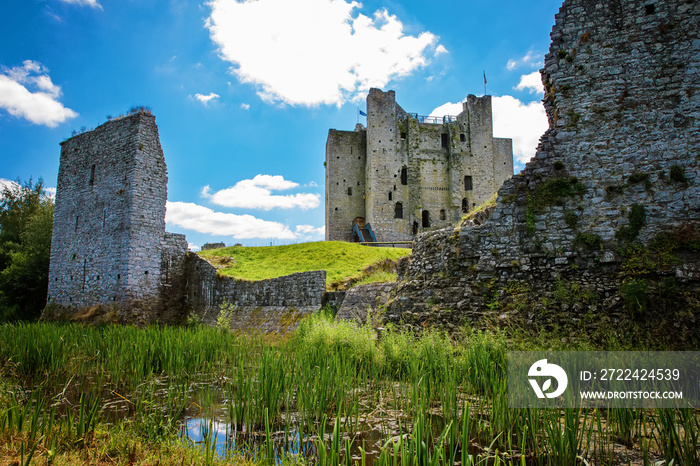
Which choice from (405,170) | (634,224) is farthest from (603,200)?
(405,170)

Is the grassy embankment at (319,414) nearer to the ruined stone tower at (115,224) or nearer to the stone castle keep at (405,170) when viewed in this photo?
the ruined stone tower at (115,224)

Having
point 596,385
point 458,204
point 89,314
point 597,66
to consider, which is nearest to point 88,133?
point 89,314

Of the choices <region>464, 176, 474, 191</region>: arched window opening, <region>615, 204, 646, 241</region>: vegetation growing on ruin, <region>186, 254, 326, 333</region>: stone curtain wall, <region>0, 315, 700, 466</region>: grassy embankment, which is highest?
<region>464, 176, 474, 191</region>: arched window opening

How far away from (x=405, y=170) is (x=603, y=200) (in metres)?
30.3

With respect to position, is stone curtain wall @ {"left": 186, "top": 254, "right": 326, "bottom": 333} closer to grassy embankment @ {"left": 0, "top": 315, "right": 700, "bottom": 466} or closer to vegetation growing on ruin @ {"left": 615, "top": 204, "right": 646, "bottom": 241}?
grassy embankment @ {"left": 0, "top": 315, "right": 700, "bottom": 466}

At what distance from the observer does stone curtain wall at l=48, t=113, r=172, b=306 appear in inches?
651

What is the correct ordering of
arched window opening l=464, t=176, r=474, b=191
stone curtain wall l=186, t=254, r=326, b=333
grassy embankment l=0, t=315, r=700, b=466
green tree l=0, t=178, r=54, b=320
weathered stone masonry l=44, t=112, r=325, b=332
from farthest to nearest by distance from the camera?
arched window opening l=464, t=176, r=474, b=191, green tree l=0, t=178, r=54, b=320, weathered stone masonry l=44, t=112, r=325, b=332, stone curtain wall l=186, t=254, r=326, b=333, grassy embankment l=0, t=315, r=700, b=466

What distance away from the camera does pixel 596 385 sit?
547 centimetres

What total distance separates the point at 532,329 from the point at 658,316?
2.04m

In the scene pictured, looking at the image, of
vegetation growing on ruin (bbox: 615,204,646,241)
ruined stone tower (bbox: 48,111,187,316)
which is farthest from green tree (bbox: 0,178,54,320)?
vegetation growing on ruin (bbox: 615,204,646,241)

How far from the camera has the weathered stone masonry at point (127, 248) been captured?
1630cm

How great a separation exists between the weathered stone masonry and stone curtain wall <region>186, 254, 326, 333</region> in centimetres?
5

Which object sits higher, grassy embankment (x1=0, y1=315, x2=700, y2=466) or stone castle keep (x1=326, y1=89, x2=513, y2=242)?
stone castle keep (x1=326, y1=89, x2=513, y2=242)

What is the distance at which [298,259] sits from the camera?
1850cm
